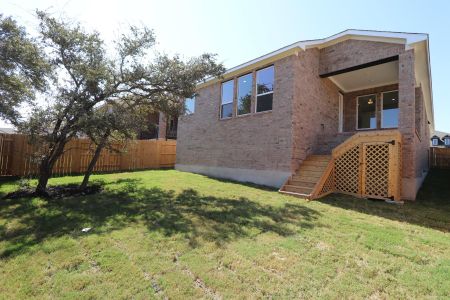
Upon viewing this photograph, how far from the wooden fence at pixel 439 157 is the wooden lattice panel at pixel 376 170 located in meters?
12.4

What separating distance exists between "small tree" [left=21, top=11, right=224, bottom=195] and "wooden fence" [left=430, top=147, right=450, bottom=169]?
688 inches

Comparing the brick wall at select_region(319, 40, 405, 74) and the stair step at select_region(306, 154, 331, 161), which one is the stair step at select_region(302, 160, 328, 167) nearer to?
the stair step at select_region(306, 154, 331, 161)

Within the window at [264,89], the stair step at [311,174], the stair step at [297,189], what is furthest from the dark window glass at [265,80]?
the stair step at [297,189]

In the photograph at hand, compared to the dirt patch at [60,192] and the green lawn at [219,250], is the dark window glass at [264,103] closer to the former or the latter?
the green lawn at [219,250]

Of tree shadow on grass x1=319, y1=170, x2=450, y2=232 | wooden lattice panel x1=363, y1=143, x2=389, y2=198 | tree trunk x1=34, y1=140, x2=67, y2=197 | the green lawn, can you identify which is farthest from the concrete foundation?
tree trunk x1=34, y1=140, x2=67, y2=197

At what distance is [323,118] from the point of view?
37.1 feet

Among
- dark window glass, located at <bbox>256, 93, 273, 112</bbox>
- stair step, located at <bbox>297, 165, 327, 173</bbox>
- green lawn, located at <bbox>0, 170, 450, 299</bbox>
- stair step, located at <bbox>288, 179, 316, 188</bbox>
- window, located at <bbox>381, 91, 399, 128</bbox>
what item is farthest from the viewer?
window, located at <bbox>381, 91, 399, 128</bbox>

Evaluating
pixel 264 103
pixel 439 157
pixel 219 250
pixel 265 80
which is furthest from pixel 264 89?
pixel 439 157

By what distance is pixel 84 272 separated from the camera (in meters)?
3.19

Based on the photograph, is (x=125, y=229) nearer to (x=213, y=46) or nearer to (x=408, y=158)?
(x=213, y=46)

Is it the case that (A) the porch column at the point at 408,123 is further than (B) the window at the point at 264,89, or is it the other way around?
(B) the window at the point at 264,89

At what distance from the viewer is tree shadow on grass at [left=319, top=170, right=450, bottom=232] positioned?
5.87m

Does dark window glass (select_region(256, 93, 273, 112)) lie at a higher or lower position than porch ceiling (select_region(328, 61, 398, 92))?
lower

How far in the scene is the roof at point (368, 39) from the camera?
838cm
